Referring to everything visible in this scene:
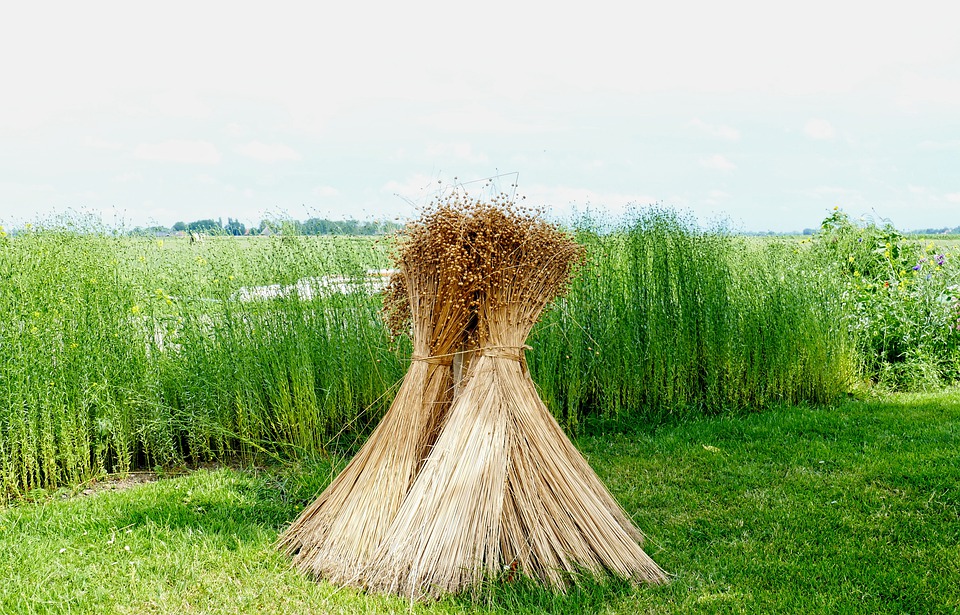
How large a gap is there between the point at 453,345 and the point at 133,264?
2.55 meters

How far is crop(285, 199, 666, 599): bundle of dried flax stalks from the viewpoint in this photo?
2.42 meters

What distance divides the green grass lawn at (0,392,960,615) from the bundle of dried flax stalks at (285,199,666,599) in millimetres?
103

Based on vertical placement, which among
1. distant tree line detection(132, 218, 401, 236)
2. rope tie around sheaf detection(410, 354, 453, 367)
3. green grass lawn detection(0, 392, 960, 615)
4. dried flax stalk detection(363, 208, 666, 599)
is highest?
distant tree line detection(132, 218, 401, 236)

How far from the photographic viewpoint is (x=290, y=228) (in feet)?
14.7

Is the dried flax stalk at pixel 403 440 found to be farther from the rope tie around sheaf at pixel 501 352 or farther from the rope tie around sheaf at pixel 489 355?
the rope tie around sheaf at pixel 501 352

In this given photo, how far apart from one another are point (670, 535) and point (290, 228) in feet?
9.05

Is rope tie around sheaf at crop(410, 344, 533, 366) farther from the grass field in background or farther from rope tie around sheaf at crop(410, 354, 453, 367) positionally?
the grass field in background

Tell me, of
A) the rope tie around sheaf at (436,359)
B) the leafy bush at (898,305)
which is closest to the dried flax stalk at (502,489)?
the rope tie around sheaf at (436,359)

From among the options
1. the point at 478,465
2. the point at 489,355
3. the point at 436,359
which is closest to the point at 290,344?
the point at 436,359

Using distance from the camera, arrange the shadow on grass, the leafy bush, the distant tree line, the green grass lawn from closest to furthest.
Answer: the shadow on grass < the green grass lawn < the distant tree line < the leafy bush

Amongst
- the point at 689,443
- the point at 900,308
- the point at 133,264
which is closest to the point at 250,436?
the point at 133,264

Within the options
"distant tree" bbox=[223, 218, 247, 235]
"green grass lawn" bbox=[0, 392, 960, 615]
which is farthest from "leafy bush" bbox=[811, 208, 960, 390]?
"distant tree" bbox=[223, 218, 247, 235]

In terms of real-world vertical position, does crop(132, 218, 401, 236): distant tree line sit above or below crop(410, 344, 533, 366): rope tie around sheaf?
above

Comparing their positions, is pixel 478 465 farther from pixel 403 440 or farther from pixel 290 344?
pixel 290 344
